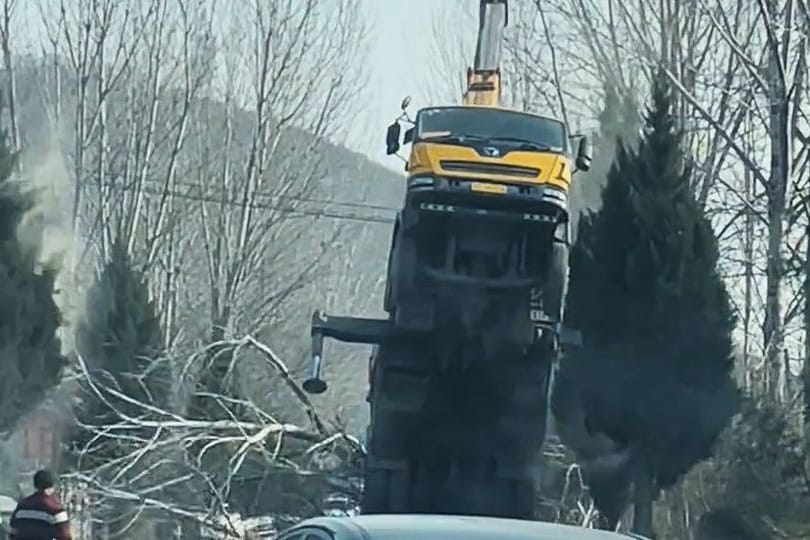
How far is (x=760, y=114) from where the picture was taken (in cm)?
3044

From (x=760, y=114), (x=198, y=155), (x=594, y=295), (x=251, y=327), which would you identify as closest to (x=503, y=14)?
(x=594, y=295)

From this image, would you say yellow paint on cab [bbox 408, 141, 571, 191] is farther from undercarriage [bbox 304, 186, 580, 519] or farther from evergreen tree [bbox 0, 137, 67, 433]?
evergreen tree [bbox 0, 137, 67, 433]

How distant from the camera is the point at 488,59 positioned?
22.6m

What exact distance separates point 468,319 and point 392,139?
6.86 feet


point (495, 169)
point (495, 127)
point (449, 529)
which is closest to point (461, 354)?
point (495, 169)

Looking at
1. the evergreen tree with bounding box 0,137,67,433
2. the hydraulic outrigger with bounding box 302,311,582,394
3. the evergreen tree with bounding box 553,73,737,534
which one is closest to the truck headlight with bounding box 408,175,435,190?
the hydraulic outrigger with bounding box 302,311,582,394

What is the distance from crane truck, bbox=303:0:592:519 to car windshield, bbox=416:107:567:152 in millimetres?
14

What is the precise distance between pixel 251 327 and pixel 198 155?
5.75 metres

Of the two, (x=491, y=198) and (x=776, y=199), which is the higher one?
(x=776, y=199)

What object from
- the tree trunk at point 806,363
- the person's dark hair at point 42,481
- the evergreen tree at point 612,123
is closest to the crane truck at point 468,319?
the tree trunk at point 806,363

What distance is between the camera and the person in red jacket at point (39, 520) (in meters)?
17.1

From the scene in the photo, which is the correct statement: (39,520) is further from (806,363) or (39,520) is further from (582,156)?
(806,363)

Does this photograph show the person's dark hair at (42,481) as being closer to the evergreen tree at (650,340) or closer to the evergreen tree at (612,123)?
the evergreen tree at (650,340)

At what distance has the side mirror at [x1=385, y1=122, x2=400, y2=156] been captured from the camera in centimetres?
1933
